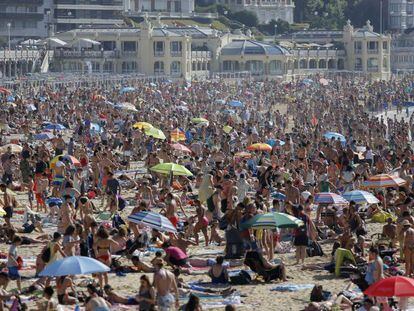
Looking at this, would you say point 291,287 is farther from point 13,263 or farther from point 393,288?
point 13,263

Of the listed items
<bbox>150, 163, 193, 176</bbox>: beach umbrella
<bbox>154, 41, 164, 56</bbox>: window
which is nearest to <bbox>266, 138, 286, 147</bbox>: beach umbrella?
<bbox>150, 163, 193, 176</bbox>: beach umbrella

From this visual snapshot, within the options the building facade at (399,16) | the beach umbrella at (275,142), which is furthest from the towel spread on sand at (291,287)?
the building facade at (399,16)

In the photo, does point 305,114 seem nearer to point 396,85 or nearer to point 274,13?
point 396,85

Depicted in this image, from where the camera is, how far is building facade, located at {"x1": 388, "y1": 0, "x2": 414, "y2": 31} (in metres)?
130

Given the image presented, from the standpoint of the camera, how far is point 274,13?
12281 cm

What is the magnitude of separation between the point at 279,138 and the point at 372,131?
3.87m

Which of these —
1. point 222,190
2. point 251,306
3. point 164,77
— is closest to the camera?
point 251,306

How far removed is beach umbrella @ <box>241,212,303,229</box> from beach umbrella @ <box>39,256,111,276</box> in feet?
13.0

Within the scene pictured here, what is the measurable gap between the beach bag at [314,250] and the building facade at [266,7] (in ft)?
331

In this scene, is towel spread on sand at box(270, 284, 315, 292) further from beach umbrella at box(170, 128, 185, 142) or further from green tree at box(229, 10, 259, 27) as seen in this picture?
green tree at box(229, 10, 259, 27)

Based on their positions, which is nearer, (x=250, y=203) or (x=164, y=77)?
(x=250, y=203)

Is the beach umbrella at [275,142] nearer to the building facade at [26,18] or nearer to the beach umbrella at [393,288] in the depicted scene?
the beach umbrella at [393,288]

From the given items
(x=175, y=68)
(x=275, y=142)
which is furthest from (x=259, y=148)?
(x=175, y=68)

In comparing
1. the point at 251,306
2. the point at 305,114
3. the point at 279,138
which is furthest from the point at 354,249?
the point at 305,114
